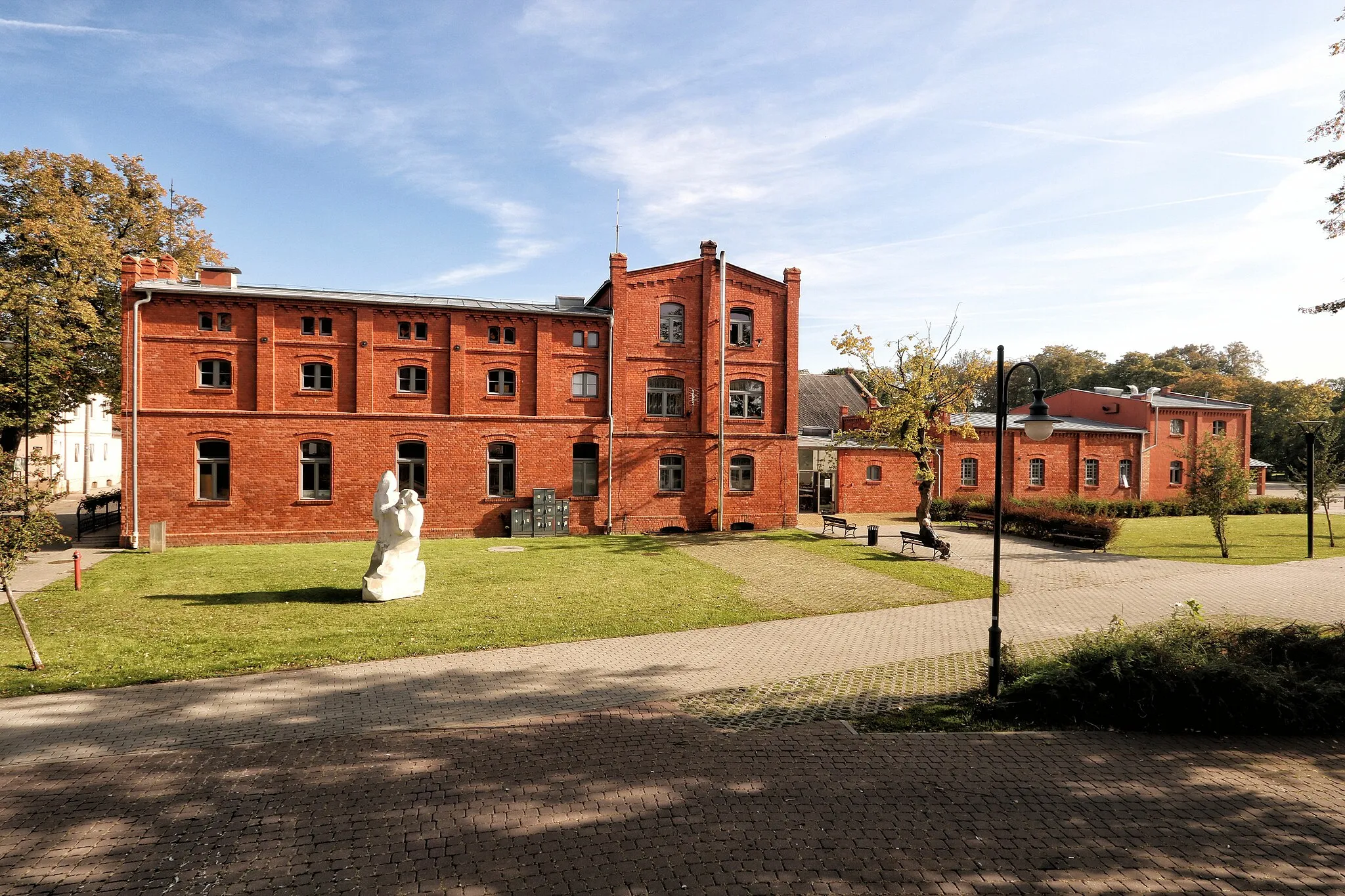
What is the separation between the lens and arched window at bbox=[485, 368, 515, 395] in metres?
23.9

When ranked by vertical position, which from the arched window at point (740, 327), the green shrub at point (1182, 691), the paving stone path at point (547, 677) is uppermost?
the arched window at point (740, 327)

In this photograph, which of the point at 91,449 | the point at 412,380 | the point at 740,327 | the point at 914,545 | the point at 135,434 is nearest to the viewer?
the point at 135,434

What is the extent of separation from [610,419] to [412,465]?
277 inches

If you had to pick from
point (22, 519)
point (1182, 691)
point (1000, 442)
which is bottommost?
point (1182, 691)

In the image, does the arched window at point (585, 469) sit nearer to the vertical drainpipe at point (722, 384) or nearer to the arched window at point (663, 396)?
the arched window at point (663, 396)

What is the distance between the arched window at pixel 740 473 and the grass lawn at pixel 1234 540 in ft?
40.4

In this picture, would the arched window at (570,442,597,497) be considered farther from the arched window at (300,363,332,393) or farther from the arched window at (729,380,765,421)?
the arched window at (300,363,332,393)

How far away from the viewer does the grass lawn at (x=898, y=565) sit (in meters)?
15.5

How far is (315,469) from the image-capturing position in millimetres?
22438

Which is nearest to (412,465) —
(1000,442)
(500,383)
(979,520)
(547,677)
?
(500,383)

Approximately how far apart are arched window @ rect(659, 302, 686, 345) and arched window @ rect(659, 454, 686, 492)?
14.4 feet

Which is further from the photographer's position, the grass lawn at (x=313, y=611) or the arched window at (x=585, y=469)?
the arched window at (x=585, y=469)

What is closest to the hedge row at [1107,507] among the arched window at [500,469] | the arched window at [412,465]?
the arched window at [500,469]

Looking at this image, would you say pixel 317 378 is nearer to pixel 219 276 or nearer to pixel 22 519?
pixel 219 276
